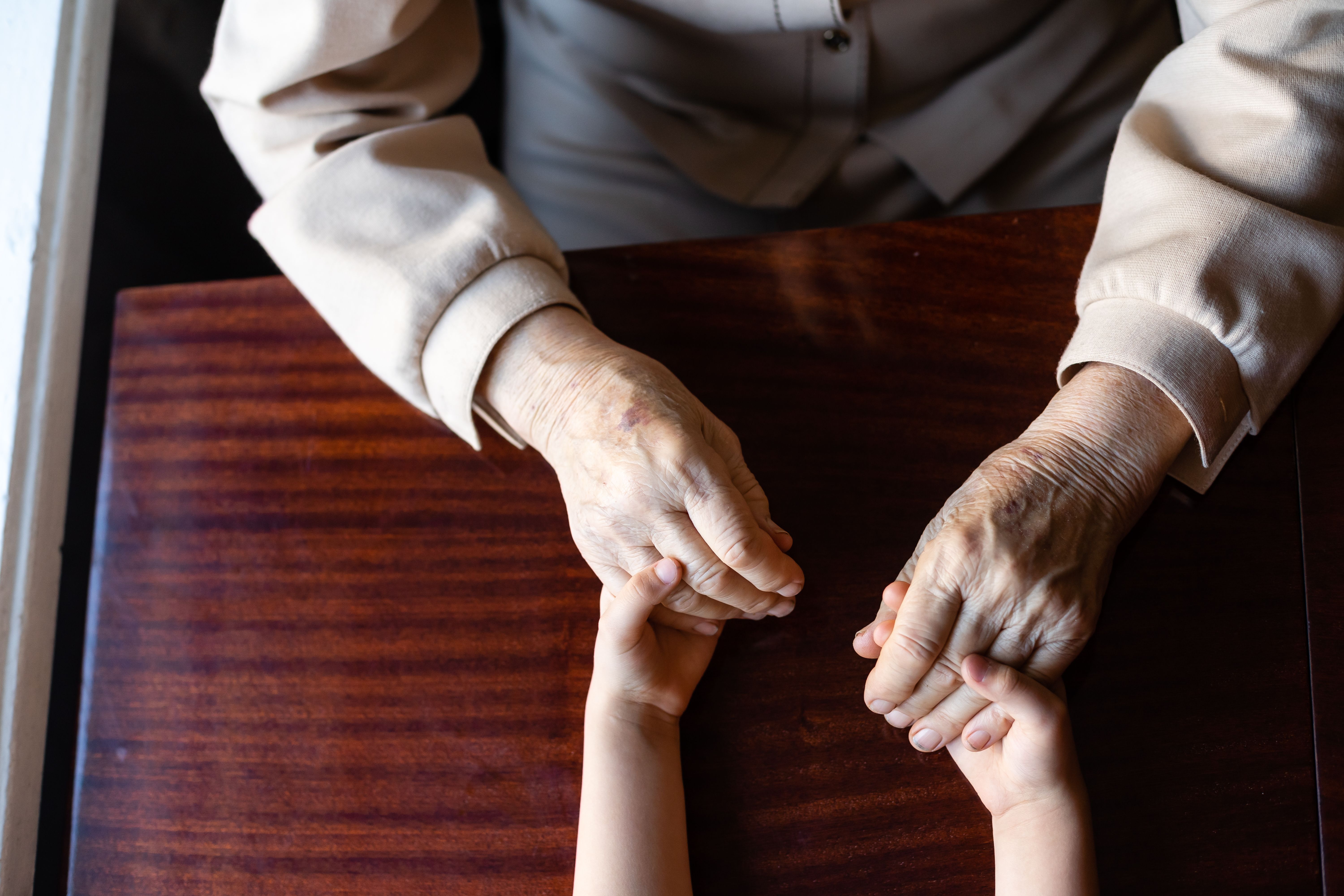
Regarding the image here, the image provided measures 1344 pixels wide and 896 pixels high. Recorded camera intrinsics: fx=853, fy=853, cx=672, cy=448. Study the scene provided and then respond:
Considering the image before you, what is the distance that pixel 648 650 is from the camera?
0.62m

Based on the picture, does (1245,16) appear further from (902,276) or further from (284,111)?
(284,111)

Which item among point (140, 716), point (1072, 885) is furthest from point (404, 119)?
point (1072, 885)

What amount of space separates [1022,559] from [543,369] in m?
0.38

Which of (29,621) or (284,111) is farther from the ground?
(284,111)

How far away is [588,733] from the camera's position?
63 cm

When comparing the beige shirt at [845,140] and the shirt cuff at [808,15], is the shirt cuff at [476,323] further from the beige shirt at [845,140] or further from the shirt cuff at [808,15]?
the shirt cuff at [808,15]

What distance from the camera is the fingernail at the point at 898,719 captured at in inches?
24.1

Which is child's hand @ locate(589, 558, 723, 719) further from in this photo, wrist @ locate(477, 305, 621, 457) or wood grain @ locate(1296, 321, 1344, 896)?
wood grain @ locate(1296, 321, 1344, 896)

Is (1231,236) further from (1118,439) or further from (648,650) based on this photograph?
(648,650)

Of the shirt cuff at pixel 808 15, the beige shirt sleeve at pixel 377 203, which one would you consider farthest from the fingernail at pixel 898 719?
the shirt cuff at pixel 808 15

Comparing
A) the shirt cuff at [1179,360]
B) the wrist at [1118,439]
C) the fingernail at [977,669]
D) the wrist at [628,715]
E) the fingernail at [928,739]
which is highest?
the shirt cuff at [1179,360]

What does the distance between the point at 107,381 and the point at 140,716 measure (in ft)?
1.72

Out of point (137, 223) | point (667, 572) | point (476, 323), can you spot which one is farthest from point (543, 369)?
point (137, 223)

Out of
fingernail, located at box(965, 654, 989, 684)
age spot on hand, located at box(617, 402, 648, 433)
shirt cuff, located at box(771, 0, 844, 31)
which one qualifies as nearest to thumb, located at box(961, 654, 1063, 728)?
fingernail, located at box(965, 654, 989, 684)
